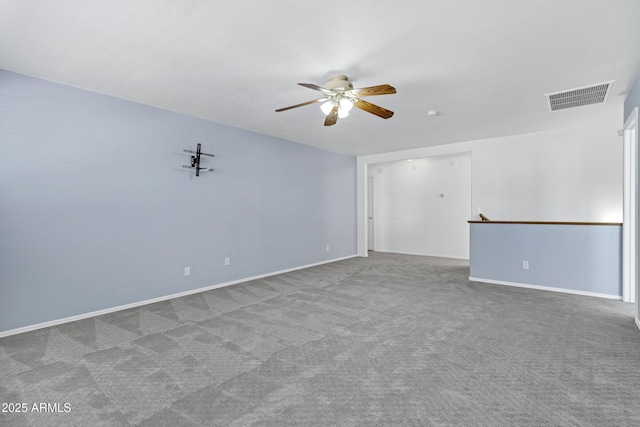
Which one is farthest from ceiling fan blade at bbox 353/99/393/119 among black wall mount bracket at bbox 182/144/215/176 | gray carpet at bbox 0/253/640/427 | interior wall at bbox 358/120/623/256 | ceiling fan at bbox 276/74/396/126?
interior wall at bbox 358/120/623/256

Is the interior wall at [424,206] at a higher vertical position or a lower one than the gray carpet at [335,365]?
higher

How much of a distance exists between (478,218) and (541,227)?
1.37m

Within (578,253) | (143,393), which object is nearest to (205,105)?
(143,393)

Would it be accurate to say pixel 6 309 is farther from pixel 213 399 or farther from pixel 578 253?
pixel 578 253

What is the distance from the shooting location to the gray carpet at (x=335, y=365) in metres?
1.79

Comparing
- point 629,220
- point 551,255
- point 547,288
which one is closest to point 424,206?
point 551,255

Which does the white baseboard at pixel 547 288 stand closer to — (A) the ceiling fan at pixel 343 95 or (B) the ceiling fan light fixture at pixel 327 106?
(A) the ceiling fan at pixel 343 95

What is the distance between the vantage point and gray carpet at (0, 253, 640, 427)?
1.79 metres

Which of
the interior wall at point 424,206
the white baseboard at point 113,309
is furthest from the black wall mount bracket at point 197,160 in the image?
the interior wall at point 424,206

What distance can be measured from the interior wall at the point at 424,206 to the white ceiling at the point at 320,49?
3.51 meters

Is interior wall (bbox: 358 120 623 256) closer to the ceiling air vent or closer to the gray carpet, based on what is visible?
the ceiling air vent

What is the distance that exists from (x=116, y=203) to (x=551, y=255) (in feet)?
19.1

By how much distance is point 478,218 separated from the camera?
5906 mm

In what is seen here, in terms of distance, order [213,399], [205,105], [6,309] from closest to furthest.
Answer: [213,399] → [6,309] → [205,105]
